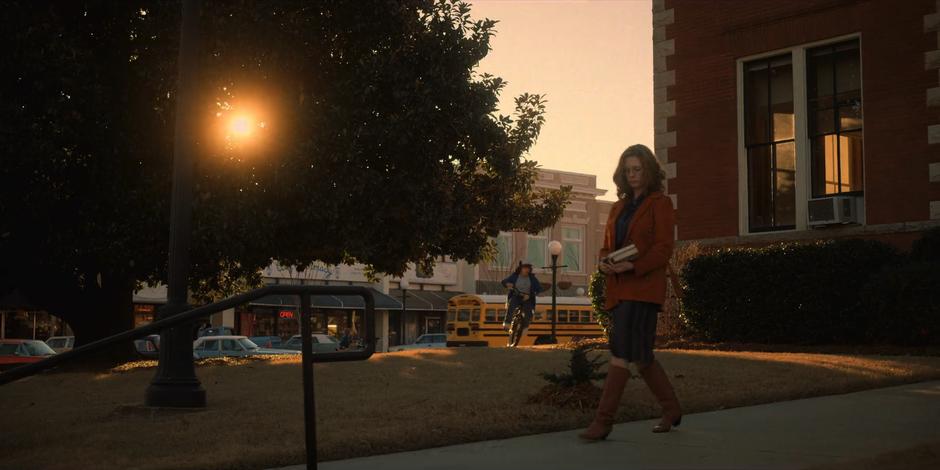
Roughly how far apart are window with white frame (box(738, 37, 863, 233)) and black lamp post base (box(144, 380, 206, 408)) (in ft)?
37.2

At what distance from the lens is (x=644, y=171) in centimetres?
690

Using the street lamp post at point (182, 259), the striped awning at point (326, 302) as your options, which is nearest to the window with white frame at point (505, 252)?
the striped awning at point (326, 302)

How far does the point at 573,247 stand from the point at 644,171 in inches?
2376

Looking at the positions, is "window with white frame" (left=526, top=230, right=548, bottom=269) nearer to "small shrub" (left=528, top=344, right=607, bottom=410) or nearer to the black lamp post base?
the black lamp post base

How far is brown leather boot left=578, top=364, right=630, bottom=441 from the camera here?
6668 mm

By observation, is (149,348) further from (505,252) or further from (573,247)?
(573,247)

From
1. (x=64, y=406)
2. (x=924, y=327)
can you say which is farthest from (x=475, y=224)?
(x=64, y=406)

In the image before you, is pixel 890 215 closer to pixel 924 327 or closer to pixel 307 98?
pixel 924 327

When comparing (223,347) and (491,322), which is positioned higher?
(491,322)

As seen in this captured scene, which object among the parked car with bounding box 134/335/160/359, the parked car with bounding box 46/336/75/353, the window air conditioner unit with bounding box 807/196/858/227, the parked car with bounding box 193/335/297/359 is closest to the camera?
the parked car with bounding box 134/335/160/359

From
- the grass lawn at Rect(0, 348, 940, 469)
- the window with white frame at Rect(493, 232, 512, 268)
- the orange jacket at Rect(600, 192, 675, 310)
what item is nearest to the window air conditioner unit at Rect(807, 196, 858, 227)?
the grass lawn at Rect(0, 348, 940, 469)

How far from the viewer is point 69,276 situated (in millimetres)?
17703

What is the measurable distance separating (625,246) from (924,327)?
8903mm

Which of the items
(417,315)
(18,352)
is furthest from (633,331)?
(417,315)
